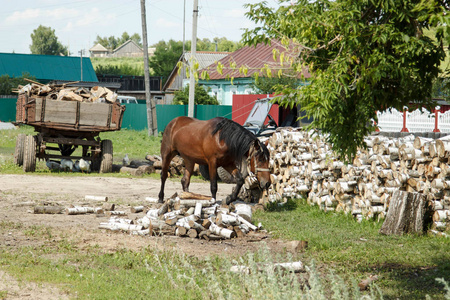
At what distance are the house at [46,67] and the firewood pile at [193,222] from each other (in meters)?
40.6

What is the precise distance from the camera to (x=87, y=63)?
52375 mm

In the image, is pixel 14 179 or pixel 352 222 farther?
pixel 14 179

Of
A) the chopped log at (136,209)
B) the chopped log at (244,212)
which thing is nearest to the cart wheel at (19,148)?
the chopped log at (136,209)

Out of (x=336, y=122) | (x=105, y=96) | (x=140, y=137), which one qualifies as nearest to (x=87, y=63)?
(x=140, y=137)

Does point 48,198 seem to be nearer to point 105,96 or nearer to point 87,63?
point 105,96

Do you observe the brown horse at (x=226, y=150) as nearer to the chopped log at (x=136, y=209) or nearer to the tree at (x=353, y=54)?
the chopped log at (x=136, y=209)

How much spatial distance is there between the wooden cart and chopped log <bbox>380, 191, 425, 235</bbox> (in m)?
9.16

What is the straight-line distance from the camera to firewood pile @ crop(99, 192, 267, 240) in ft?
26.8

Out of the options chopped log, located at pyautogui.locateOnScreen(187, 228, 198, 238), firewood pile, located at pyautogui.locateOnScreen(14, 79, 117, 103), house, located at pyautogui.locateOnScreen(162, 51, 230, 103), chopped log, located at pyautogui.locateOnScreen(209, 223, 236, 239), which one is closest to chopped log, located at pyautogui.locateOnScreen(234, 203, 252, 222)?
chopped log, located at pyautogui.locateOnScreen(209, 223, 236, 239)

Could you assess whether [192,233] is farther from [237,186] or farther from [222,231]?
[237,186]

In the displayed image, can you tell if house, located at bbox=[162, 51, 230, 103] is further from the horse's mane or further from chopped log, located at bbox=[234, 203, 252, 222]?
chopped log, located at bbox=[234, 203, 252, 222]

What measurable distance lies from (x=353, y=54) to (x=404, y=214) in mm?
3983

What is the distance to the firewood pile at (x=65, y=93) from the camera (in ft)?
50.4

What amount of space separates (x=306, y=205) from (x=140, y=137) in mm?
17958
